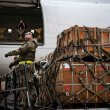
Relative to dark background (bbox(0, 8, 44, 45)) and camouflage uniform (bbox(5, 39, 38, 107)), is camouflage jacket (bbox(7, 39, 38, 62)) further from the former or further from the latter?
dark background (bbox(0, 8, 44, 45))

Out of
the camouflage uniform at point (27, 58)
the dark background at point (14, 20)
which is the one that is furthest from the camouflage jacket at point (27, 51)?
the dark background at point (14, 20)

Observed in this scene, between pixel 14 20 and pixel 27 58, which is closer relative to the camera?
pixel 27 58

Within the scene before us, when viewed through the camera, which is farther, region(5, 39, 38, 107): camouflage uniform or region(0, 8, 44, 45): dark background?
region(0, 8, 44, 45): dark background

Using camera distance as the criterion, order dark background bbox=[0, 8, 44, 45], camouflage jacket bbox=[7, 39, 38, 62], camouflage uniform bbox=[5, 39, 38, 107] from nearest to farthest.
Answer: camouflage uniform bbox=[5, 39, 38, 107] → camouflage jacket bbox=[7, 39, 38, 62] → dark background bbox=[0, 8, 44, 45]

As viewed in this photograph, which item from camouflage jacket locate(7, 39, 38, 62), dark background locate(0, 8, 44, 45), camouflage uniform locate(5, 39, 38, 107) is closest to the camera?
camouflage uniform locate(5, 39, 38, 107)

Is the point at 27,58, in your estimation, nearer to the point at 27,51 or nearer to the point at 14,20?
the point at 27,51

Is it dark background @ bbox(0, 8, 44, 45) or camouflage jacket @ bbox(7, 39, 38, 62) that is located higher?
dark background @ bbox(0, 8, 44, 45)

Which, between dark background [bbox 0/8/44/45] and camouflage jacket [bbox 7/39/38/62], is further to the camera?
dark background [bbox 0/8/44/45]

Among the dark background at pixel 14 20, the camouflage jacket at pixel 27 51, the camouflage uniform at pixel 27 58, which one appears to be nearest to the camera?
the camouflage uniform at pixel 27 58

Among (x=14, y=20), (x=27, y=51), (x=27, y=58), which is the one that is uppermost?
(x=14, y=20)

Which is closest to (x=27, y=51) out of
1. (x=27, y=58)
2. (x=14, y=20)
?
(x=27, y=58)

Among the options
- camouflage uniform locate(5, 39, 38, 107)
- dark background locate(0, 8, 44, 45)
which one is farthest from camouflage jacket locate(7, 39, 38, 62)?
dark background locate(0, 8, 44, 45)

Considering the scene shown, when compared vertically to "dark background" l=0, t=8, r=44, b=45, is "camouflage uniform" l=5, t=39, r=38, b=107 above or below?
below

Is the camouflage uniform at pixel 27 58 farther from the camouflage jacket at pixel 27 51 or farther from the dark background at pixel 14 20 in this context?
the dark background at pixel 14 20
